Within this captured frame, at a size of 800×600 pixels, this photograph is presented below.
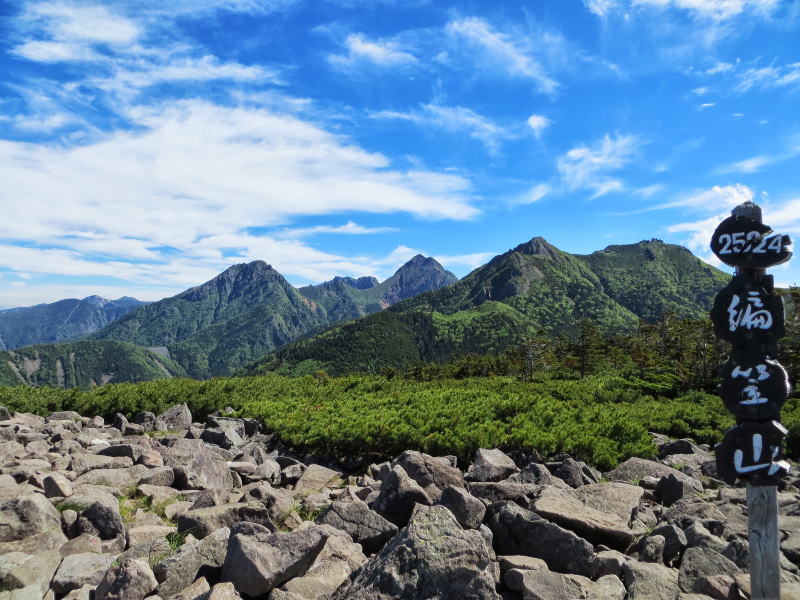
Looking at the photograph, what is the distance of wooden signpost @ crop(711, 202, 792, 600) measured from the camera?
197 inches

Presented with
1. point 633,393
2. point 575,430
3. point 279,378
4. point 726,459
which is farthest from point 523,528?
point 633,393

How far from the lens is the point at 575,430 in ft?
43.5

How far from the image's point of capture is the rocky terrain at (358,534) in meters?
4.86

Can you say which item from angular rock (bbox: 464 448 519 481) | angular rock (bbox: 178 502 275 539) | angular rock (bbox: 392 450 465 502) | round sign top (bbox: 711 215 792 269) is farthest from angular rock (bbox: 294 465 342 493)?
round sign top (bbox: 711 215 792 269)

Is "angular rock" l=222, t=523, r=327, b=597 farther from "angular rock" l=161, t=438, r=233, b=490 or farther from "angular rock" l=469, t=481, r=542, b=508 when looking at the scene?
"angular rock" l=161, t=438, r=233, b=490

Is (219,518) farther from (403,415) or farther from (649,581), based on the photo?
(403,415)

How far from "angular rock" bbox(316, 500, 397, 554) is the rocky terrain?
2cm

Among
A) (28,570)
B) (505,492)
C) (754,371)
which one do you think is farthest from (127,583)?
(754,371)

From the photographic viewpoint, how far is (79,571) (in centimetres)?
523

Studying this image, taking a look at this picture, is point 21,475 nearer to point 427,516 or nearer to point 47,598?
point 47,598

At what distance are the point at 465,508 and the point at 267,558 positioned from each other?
9.66ft

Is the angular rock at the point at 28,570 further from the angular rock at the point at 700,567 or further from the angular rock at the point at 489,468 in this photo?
the angular rock at the point at 700,567

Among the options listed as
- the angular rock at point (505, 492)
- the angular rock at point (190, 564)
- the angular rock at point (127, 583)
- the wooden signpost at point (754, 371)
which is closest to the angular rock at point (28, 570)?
the angular rock at point (127, 583)

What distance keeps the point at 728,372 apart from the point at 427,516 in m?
4.07
